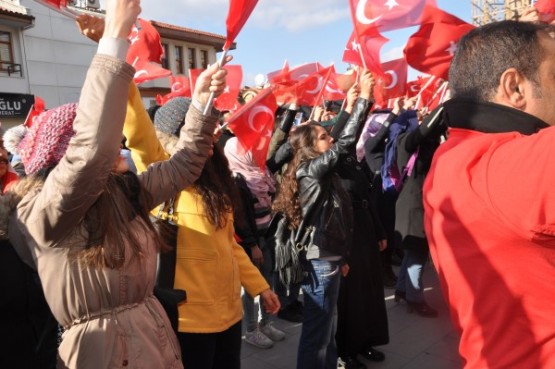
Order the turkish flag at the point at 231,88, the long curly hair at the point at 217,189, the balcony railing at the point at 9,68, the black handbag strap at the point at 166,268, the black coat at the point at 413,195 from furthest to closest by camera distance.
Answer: the balcony railing at the point at 9,68, the turkish flag at the point at 231,88, the black coat at the point at 413,195, the long curly hair at the point at 217,189, the black handbag strap at the point at 166,268

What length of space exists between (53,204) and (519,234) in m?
1.24

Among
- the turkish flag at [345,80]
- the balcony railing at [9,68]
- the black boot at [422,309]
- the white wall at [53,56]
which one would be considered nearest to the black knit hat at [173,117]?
the black boot at [422,309]

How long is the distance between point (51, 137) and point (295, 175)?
6.46 ft

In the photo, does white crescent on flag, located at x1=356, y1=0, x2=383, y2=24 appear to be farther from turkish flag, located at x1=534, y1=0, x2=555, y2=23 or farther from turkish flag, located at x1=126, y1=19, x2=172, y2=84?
turkish flag, located at x1=126, y1=19, x2=172, y2=84

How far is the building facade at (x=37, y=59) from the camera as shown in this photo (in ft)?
63.0

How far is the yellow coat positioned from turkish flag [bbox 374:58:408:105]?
3313 mm

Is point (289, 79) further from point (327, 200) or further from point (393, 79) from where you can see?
point (327, 200)

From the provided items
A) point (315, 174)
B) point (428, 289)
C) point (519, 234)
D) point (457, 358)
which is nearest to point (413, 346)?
point (457, 358)

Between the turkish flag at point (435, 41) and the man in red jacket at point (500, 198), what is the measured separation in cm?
228

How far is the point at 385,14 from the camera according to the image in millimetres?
3342

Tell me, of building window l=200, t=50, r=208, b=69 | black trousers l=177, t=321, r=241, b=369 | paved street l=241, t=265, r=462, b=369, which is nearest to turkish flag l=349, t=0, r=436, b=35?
black trousers l=177, t=321, r=241, b=369

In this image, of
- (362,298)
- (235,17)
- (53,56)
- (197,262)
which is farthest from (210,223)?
(53,56)

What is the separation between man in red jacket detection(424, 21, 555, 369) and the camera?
1073 mm

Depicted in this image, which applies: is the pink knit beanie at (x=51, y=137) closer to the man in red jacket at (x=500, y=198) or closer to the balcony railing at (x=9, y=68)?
the man in red jacket at (x=500, y=198)
